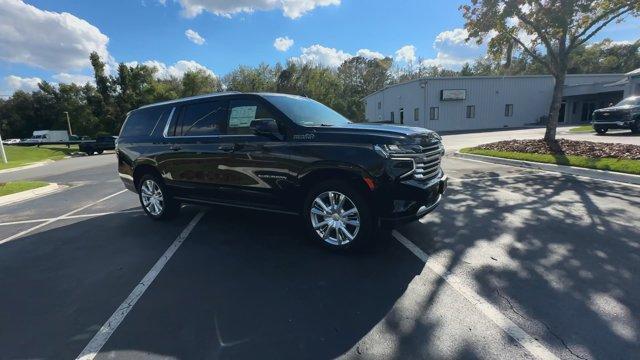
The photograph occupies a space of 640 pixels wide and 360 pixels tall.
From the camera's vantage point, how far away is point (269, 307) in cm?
333

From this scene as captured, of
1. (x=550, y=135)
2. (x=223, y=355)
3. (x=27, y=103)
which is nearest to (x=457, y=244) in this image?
(x=223, y=355)

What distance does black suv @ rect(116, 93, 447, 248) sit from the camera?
13.5 ft

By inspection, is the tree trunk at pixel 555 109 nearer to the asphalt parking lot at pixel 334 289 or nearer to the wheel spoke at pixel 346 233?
the asphalt parking lot at pixel 334 289

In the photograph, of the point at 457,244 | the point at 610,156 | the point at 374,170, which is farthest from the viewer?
the point at 610,156

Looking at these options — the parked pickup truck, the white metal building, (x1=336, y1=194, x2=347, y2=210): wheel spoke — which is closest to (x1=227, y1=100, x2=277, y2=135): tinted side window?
(x1=336, y1=194, x2=347, y2=210): wheel spoke

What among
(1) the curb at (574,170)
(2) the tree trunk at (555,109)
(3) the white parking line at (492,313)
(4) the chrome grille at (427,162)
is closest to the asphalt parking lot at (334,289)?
(3) the white parking line at (492,313)

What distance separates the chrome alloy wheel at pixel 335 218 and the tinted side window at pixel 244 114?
1347mm

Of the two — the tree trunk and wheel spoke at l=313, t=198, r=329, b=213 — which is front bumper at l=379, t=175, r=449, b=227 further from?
the tree trunk

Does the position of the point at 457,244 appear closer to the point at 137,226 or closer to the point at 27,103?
the point at 137,226

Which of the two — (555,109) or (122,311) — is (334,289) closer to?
(122,311)

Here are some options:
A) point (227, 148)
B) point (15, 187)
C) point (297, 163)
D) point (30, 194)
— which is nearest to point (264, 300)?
point (297, 163)

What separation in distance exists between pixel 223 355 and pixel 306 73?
59.8 metres

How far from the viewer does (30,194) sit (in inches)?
421

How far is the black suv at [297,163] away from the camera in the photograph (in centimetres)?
410
